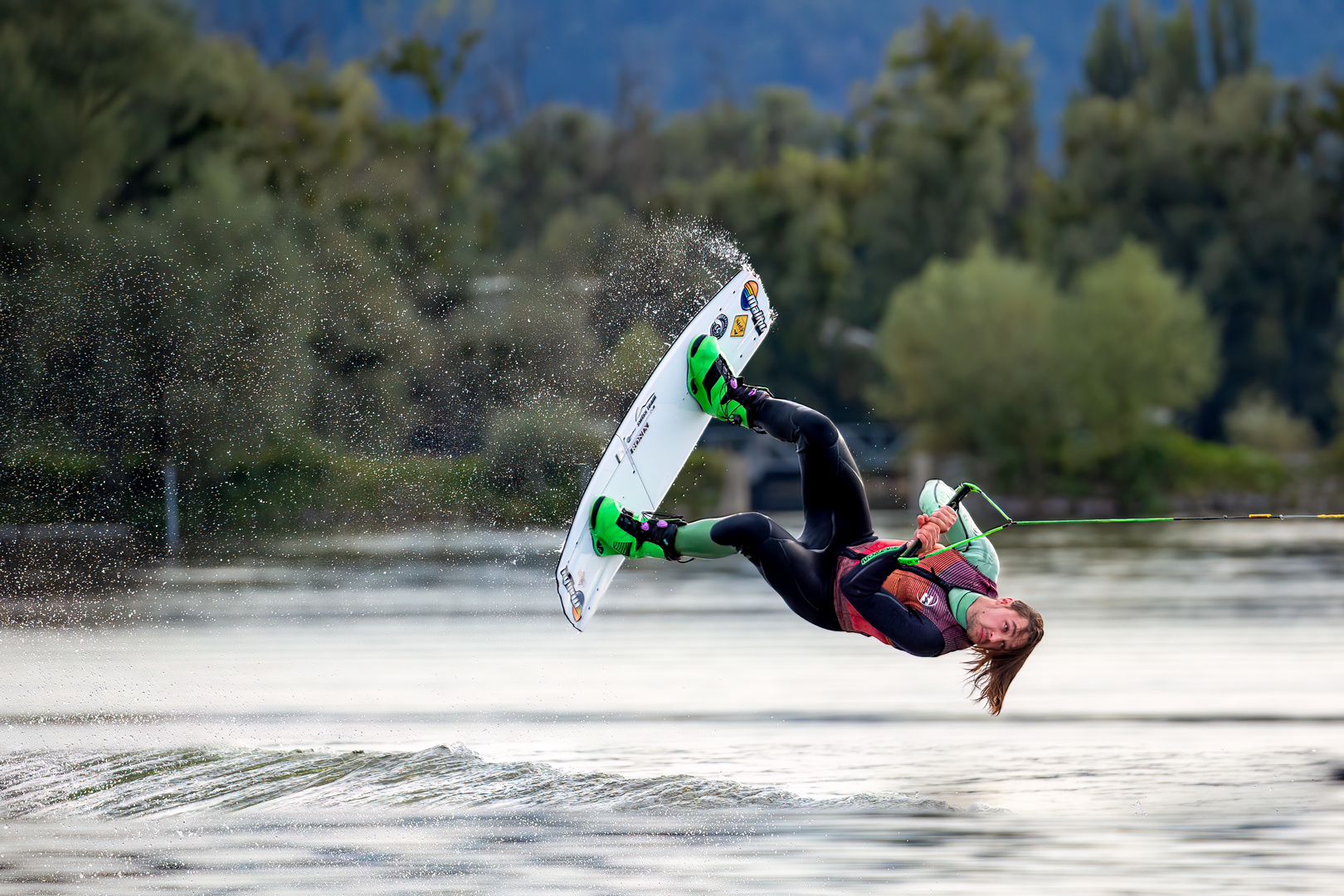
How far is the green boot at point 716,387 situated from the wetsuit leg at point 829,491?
502mm

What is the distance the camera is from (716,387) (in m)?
6.99

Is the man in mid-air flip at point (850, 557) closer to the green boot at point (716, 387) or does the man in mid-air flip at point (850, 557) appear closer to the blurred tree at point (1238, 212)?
the green boot at point (716, 387)

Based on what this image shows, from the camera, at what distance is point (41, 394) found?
20281 mm

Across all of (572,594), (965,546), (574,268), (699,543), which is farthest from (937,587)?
(574,268)

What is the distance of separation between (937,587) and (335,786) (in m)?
2.50

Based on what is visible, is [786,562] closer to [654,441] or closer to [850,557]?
[850,557]

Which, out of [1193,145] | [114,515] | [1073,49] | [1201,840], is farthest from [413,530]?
[1073,49]

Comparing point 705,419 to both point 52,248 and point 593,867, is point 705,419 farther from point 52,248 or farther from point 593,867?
point 52,248

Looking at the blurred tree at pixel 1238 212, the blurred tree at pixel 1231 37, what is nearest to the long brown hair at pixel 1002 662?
the blurred tree at pixel 1238 212

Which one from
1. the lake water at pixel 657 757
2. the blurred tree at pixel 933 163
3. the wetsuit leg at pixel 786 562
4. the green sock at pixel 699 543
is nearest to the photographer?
the lake water at pixel 657 757

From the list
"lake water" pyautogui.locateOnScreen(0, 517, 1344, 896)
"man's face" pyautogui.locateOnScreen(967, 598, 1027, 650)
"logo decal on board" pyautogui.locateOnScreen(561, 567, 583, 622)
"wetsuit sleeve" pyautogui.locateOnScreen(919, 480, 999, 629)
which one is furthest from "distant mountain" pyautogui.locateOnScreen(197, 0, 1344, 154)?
"man's face" pyautogui.locateOnScreen(967, 598, 1027, 650)

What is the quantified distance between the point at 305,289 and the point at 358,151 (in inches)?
561

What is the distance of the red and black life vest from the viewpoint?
585 centimetres

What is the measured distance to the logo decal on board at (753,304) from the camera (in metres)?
7.58
